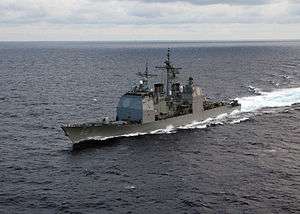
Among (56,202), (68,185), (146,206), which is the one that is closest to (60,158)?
(68,185)

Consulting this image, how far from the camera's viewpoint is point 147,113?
73.9 m

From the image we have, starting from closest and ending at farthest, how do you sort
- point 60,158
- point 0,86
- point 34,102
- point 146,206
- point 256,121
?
point 146,206 < point 60,158 < point 256,121 < point 34,102 < point 0,86

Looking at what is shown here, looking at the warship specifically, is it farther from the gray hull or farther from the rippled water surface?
the rippled water surface

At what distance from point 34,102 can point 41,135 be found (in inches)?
1326

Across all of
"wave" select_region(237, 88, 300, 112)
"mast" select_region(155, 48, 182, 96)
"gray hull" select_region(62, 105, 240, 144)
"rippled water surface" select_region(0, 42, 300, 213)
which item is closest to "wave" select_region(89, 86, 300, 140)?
"wave" select_region(237, 88, 300, 112)

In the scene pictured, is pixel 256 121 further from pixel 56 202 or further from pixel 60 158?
pixel 56 202

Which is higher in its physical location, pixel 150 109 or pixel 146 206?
pixel 150 109

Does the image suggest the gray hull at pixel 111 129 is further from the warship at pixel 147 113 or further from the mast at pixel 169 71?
the mast at pixel 169 71

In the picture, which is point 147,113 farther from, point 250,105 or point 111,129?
point 250,105

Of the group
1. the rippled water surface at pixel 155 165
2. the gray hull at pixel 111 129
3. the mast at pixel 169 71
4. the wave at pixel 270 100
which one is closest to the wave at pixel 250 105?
the wave at pixel 270 100

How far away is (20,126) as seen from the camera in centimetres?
7888

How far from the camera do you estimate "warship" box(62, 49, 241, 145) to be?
69500 millimetres

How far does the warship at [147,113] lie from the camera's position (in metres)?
69.5

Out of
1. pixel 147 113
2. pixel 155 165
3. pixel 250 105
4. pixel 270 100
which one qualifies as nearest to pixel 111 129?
pixel 147 113
